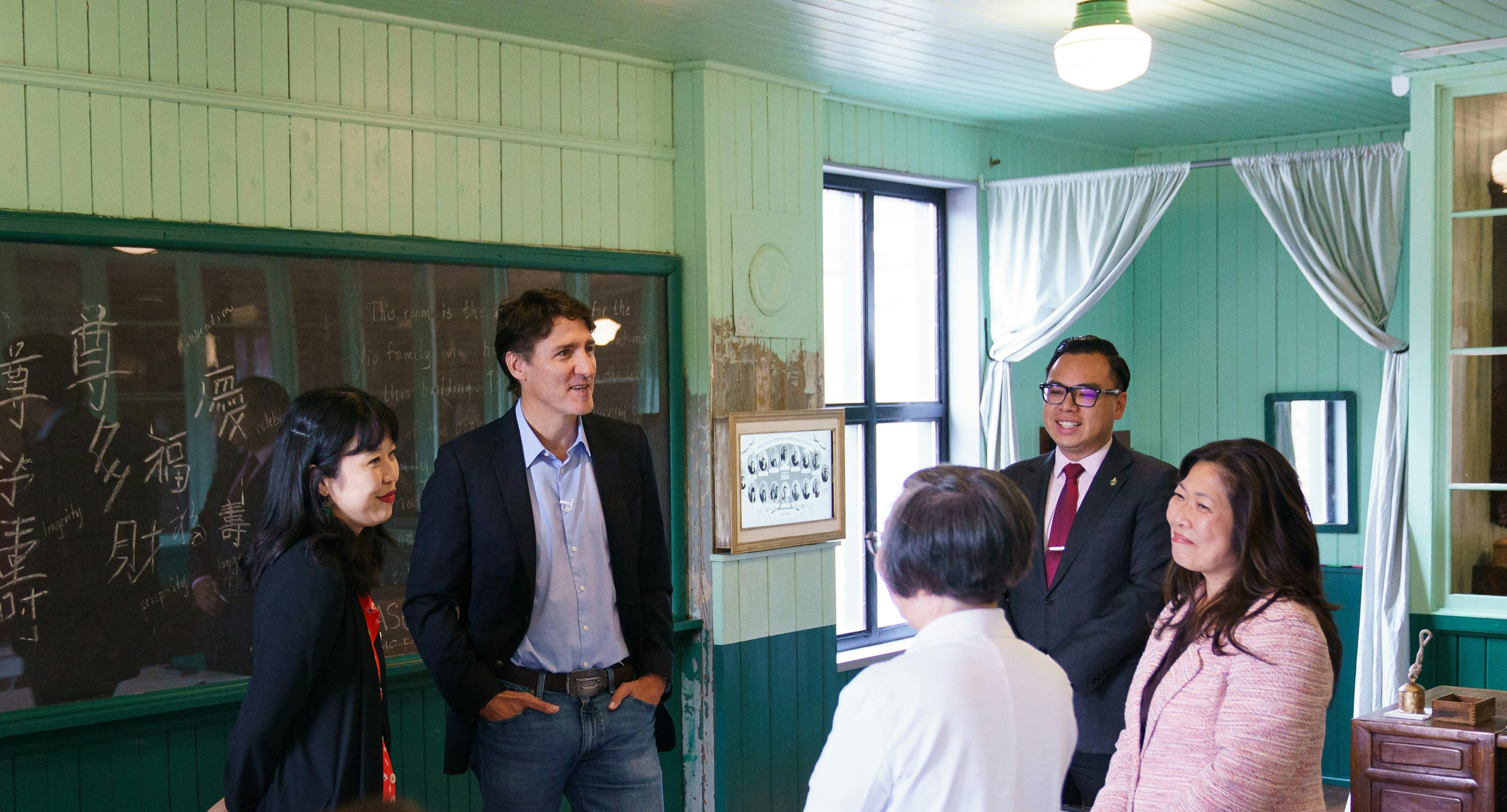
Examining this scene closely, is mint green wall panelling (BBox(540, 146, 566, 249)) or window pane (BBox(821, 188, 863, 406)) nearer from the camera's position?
mint green wall panelling (BBox(540, 146, 566, 249))

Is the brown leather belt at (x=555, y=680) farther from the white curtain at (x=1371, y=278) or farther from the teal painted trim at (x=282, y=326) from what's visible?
the white curtain at (x=1371, y=278)

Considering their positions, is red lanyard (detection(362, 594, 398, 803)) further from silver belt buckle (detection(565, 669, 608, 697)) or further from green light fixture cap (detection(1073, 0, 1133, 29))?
green light fixture cap (detection(1073, 0, 1133, 29))

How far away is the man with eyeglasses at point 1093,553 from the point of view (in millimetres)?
2961

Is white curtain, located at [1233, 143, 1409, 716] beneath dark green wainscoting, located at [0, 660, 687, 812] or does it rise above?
above

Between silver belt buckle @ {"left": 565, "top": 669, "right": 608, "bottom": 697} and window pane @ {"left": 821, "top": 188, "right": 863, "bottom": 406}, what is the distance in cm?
266

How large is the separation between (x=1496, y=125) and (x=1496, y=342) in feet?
2.70

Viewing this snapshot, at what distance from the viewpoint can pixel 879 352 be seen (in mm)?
5637

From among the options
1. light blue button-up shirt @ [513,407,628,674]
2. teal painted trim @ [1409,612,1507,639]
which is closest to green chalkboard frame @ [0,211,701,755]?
light blue button-up shirt @ [513,407,628,674]

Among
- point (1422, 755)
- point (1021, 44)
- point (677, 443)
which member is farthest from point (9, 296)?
point (1422, 755)

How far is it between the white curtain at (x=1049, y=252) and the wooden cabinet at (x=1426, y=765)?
2.05 metres

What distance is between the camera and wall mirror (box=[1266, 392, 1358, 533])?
5953mm

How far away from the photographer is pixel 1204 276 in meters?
6.40

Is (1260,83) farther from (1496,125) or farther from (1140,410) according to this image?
(1140,410)

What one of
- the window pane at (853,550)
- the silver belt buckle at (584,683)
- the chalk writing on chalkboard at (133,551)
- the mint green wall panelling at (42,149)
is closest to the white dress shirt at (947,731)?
the silver belt buckle at (584,683)
